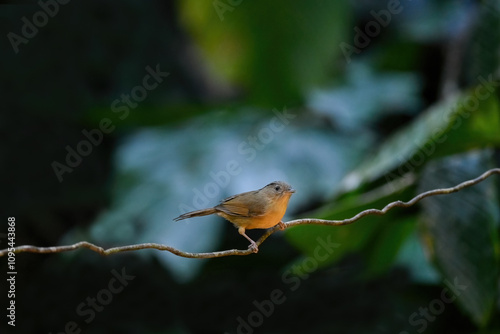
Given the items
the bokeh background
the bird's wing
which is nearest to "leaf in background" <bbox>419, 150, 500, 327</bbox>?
the bokeh background

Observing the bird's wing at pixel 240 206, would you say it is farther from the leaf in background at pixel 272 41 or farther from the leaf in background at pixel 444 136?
the leaf in background at pixel 272 41

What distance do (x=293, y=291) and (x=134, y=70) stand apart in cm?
165

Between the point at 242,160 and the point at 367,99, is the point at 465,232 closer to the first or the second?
the point at 242,160

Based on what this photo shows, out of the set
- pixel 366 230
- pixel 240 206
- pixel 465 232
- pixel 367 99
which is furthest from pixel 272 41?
pixel 240 206

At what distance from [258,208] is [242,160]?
2.12m

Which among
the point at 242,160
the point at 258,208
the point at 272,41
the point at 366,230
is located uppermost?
the point at 258,208

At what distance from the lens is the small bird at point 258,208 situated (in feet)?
3.66

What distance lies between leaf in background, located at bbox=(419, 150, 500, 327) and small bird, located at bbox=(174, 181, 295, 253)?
4.45 ft

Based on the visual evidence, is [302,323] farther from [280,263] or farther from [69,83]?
[69,83]

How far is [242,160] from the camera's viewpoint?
325 cm

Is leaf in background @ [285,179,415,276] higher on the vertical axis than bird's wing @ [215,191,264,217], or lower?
lower

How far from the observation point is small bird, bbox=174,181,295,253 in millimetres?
1116

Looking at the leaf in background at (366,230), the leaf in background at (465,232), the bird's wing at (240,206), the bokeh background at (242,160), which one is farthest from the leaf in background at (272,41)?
the bird's wing at (240,206)

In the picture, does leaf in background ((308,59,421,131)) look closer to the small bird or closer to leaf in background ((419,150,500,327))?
leaf in background ((419,150,500,327))
